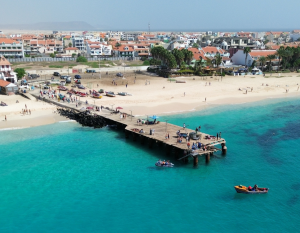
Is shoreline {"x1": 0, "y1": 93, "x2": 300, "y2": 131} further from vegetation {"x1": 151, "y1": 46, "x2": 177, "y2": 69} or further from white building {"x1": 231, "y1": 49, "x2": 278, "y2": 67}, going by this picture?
white building {"x1": 231, "y1": 49, "x2": 278, "y2": 67}

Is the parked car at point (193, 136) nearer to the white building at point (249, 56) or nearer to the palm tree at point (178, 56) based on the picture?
the palm tree at point (178, 56)

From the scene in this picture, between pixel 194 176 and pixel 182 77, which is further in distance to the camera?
pixel 182 77

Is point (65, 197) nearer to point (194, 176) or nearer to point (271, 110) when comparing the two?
point (194, 176)

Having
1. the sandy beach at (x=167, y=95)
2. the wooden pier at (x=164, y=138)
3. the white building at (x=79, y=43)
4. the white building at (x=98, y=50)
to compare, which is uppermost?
the white building at (x=79, y=43)

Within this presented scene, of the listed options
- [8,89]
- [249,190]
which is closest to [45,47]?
[8,89]

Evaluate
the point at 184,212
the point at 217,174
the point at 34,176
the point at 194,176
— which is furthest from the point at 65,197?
the point at 217,174

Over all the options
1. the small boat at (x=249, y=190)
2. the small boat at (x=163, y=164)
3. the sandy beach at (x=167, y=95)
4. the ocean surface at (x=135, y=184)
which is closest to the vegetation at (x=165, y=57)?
the sandy beach at (x=167, y=95)

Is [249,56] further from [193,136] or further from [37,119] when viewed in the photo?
[37,119]
